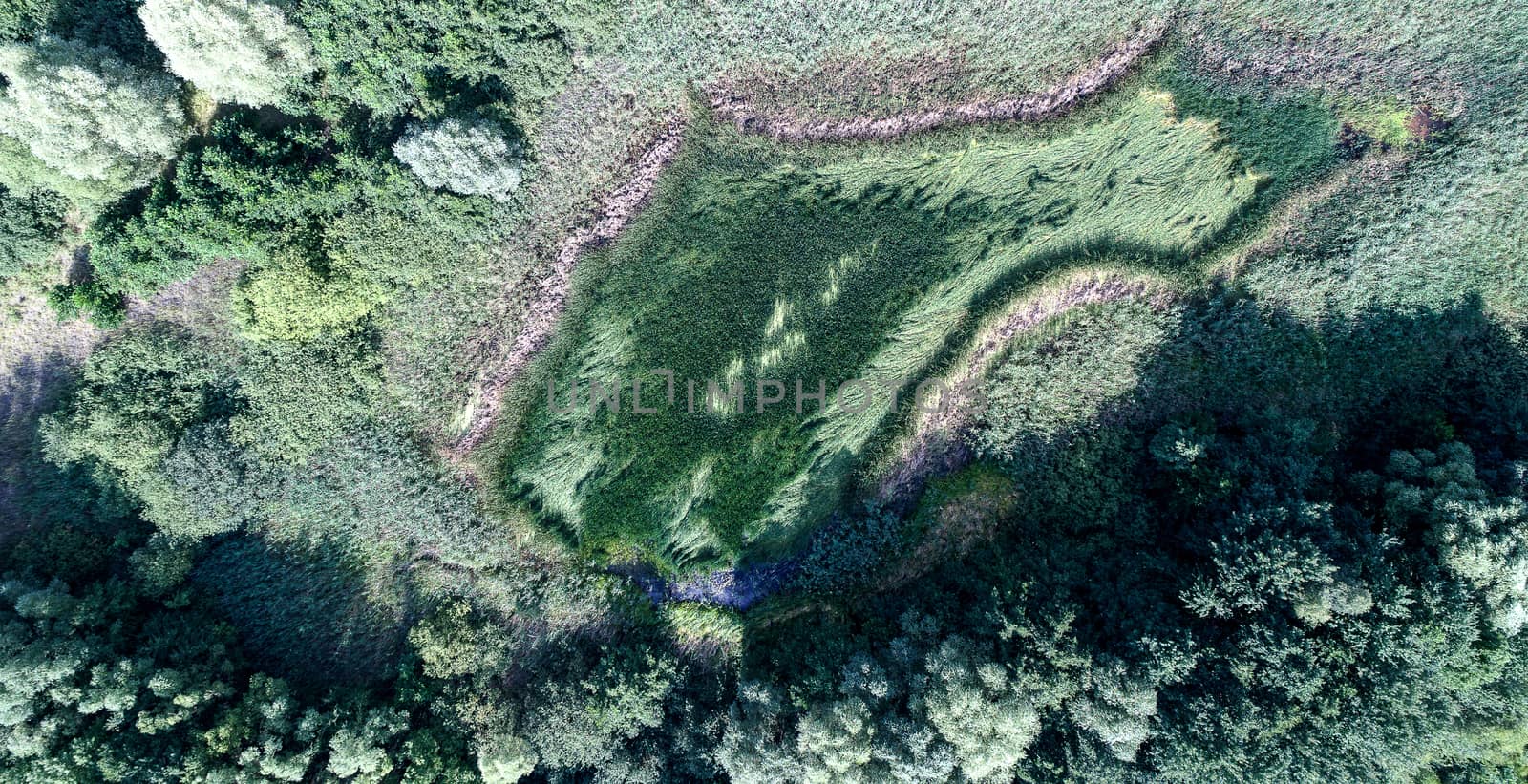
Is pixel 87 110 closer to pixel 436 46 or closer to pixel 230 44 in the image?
pixel 230 44

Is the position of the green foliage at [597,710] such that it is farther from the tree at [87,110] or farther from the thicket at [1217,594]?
the tree at [87,110]

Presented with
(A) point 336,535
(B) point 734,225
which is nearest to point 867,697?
(B) point 734,225

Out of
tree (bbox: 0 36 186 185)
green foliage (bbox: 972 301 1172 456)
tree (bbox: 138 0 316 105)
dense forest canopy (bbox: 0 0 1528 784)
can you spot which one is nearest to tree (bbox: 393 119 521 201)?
dense forest canopy (bbox: 0 0 1528 784)

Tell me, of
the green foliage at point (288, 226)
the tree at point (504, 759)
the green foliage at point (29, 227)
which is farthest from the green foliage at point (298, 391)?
the tree at point (504, 759)

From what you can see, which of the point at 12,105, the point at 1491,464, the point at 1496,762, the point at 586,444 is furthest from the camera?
the point at 586,444

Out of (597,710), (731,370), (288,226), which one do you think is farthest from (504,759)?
(288,226)

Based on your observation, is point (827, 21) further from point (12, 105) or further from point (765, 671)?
point (12, 105)

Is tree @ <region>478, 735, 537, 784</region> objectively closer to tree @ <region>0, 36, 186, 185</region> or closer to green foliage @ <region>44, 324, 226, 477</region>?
green foliage @ <region>44, 324, 226, 477</region>
